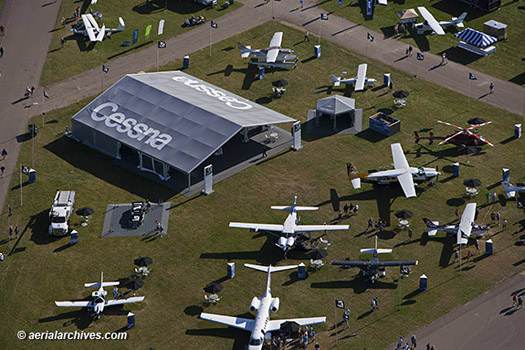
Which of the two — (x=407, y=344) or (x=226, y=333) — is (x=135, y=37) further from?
(x=407, y=344)

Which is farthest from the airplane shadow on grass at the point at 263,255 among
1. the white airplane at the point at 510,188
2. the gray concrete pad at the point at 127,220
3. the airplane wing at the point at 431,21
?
the airplane wing at the point at 431,21

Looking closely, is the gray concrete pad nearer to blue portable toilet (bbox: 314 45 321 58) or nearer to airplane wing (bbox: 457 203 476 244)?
airplane wing (bbox: 457 203 476 244)

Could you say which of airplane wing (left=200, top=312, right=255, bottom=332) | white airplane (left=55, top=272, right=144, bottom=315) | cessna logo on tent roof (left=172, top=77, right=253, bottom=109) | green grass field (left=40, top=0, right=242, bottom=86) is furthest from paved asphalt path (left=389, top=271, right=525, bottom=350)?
green grass field (left=40, top=0, right=242, bottom=86)

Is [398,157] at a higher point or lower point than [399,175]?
higher

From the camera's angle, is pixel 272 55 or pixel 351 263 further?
pixel 272 55

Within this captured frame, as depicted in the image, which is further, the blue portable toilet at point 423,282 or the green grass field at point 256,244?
the blue portable toilet at point 423,282

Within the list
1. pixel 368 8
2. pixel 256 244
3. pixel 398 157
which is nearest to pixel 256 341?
pixel 256 244

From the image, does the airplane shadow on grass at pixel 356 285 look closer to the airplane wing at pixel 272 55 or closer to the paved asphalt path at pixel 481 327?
the paved asphalt path at pixel 481 327
